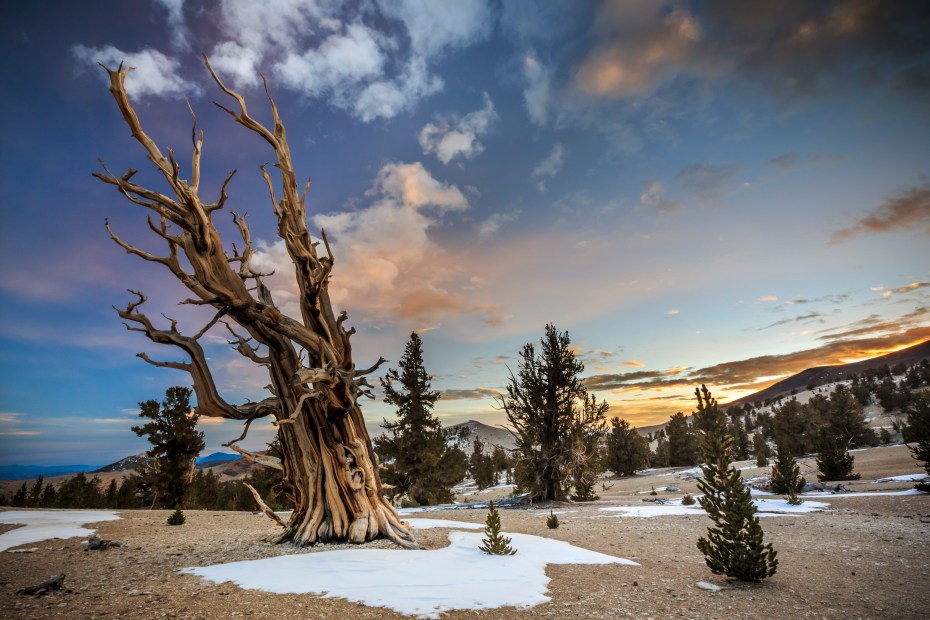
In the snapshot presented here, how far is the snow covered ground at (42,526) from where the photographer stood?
826 centimetres

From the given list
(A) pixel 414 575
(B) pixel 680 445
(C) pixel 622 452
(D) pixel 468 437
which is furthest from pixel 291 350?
(D) pixel 468 437

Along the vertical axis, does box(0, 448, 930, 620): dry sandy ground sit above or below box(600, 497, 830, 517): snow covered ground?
above

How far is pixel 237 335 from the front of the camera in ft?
29.6

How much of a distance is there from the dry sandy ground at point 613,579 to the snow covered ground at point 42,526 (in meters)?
0.58

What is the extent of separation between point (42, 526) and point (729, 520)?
48.7 feet

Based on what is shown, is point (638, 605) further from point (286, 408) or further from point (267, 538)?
point (267, 538)

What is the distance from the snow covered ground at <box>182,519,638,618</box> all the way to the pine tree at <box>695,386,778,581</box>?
1637mm

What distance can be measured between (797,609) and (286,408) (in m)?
8.81

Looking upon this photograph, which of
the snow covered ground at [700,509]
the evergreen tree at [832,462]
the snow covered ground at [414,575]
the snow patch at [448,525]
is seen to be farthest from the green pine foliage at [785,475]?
the snow covered ground at [414,575]

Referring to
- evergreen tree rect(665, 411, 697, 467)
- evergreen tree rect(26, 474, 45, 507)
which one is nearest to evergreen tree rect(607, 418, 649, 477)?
evergreen tree rect(665, 411, 697, 467)

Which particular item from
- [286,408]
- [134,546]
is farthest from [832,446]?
[134,546]

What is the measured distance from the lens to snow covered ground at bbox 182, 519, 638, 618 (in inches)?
188

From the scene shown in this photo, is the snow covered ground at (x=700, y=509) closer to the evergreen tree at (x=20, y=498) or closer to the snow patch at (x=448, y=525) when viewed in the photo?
the snow patch at (x=448, y=525)

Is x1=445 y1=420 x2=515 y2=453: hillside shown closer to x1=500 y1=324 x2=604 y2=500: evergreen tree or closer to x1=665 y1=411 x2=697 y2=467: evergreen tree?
x1=665 y1=411 x2=697 y2=467: evergreen tree
